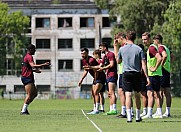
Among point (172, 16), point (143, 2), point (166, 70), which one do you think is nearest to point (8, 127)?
point (166, 70)

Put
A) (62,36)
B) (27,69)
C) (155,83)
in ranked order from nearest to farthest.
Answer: (155,83) → (27,69) → (62,36)

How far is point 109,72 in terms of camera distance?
75.9 feet

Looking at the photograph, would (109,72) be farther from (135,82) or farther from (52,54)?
(52,54)

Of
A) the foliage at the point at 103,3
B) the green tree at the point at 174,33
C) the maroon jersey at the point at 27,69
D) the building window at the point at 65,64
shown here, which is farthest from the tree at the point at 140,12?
the maroon jersey at the point at 27,69

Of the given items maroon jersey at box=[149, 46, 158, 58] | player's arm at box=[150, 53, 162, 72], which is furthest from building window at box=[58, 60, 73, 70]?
player's arm at box=[150, 53, 162, 72]

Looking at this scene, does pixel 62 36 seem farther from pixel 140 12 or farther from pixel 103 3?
pixel 140 12

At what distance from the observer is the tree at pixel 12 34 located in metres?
78.8

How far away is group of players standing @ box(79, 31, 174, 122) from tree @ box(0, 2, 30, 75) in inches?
2102

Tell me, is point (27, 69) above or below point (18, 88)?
above

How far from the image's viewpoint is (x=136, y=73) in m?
18.0

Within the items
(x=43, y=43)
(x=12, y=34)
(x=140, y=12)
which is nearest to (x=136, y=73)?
(x=140, y=12)

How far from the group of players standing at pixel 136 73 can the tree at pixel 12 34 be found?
5339 centimetres

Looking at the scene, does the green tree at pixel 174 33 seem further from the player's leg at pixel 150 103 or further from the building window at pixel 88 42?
the player's leg at pixel 150 103

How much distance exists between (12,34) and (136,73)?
63.7 metres
